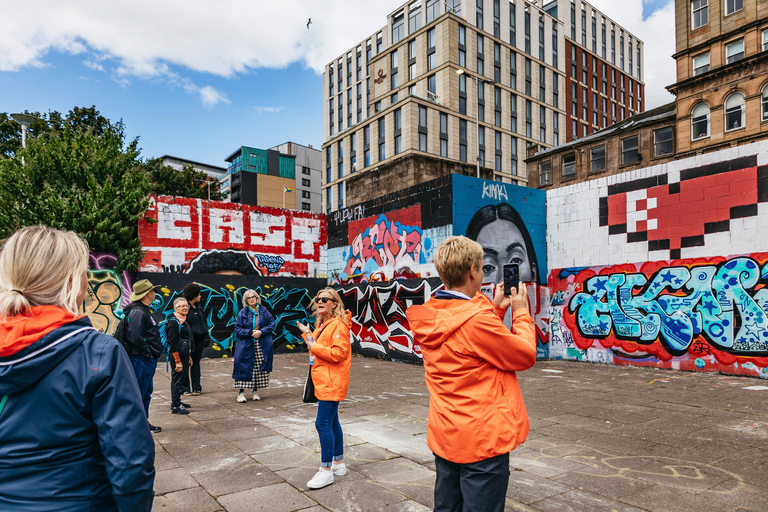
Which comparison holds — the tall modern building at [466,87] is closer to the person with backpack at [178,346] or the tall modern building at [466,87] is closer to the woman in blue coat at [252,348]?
the woman in blue coat at [252,348]

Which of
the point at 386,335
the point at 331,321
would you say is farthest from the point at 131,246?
the point at 331,321

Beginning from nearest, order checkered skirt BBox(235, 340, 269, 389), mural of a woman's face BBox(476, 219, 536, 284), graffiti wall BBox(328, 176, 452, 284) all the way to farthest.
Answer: checkered skirt BBox(235, 340, 269, 389), mural of a woman's face BBox(476, 219, 536, 284), graffiti wall BBox(328, 176, 452, 284)

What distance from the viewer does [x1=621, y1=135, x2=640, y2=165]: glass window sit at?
106ft

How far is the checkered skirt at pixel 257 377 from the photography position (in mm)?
7969

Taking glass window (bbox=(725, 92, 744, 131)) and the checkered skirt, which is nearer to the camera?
the checkered skirt

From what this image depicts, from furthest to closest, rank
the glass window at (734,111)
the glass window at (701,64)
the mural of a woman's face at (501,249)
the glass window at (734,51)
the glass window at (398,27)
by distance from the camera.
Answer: the glass window at (398,27)
the glass window at (701,64)
the glass window at (734,51)
the glass window at (734,111)
the mural of a woman's face at (501,249)

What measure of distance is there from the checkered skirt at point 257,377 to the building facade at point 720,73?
94.6 feet

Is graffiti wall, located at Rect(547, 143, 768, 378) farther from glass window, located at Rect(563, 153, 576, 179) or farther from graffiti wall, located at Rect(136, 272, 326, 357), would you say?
glass window, located at Rect(563, 153, 576, 179)

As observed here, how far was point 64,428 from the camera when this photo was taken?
60.6 inches

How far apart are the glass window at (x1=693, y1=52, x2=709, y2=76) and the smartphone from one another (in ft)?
111

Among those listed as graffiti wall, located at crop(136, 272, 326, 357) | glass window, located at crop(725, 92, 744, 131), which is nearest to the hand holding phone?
graffiti wall, located at crop(136, 272, 326, 357)

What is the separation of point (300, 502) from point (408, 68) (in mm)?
53107

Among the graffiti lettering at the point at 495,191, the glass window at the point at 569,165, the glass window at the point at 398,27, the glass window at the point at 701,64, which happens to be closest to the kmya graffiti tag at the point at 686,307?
the graffiti lettering at the point at 495,191

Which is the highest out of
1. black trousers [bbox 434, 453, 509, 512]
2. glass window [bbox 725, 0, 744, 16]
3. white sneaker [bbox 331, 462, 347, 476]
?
glass window [bbox 725, 0, 744, 16]
